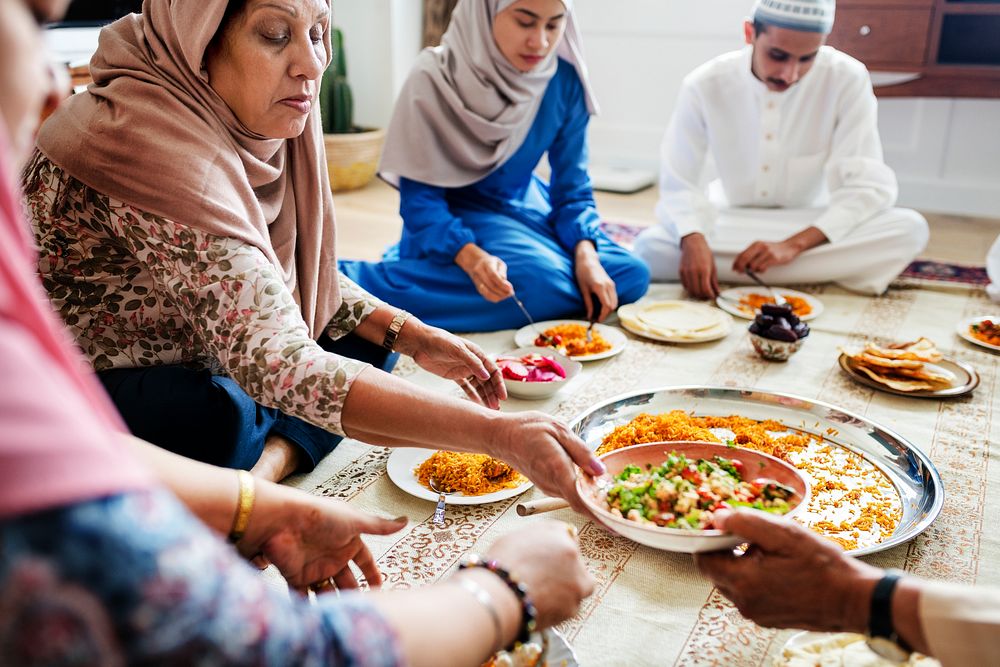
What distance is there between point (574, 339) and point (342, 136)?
3.09 meters

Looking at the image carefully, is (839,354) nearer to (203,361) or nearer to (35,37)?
(203,361)

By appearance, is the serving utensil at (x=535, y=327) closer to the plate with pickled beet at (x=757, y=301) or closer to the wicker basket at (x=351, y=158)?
the plate with pickled beet at (x=757, y=301)

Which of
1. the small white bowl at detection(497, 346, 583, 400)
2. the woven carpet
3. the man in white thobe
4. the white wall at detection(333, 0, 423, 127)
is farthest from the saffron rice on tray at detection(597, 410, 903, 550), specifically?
the white wall at detection(333, 0, 423, 127)

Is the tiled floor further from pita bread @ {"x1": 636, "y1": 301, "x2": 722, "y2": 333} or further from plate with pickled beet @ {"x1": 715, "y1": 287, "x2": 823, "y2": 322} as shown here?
pita bread @ {"x1": 636, "y1": 301, "x2": 722, "y2": 333}

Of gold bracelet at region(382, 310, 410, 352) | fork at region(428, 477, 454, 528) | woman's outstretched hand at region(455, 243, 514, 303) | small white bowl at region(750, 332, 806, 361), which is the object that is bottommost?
small white bowl at region(750, 332, 806, 361)

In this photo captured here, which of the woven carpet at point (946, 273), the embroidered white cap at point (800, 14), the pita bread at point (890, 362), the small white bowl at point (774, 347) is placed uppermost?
the embroidered white cap at point (800, 14)

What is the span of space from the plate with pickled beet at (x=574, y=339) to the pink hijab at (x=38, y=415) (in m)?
1.89

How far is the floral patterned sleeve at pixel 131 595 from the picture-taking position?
507 millimetres

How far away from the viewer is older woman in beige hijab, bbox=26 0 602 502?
4.48ft

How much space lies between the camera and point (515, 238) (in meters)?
2.92

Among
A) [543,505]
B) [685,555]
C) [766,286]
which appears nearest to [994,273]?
[766,286]

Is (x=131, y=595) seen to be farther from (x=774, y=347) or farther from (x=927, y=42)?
(x=927, y=42)

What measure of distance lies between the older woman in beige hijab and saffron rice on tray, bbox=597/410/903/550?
13.6 inches

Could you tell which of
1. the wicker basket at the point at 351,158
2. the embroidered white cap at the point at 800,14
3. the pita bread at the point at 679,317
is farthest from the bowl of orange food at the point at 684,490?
the wicker basket at the point at 351,158
